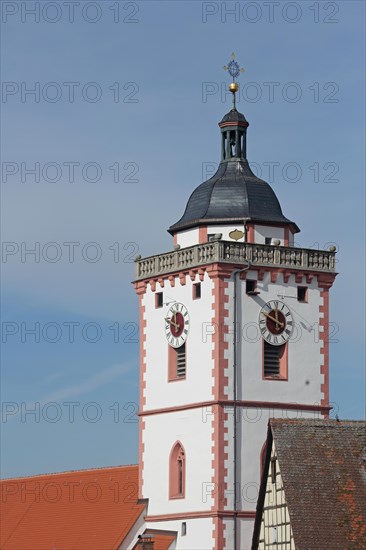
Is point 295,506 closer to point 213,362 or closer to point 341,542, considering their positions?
point 341,542

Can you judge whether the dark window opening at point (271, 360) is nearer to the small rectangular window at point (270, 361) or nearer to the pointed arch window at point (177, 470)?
the small rectangular window at point (270, 361)

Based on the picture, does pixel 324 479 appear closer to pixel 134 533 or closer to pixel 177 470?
pixel 177 470

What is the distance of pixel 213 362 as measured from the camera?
73000 millimetres

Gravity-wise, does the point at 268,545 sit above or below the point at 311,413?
below

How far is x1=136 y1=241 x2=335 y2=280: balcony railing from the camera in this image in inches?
2901

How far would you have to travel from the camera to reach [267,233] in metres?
75.9

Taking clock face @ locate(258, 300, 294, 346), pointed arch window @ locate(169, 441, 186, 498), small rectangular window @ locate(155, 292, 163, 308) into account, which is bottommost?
pointed arch window @ locate(169, 441, 186, 498)

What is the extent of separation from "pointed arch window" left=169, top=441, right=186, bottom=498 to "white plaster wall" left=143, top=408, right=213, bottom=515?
0.22 meters

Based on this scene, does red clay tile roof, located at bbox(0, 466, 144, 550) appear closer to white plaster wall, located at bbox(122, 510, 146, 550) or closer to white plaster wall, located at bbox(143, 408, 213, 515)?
white plaster wall, located at bbox(122, 510, 146, 550)

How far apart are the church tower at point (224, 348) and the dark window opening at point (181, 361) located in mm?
38

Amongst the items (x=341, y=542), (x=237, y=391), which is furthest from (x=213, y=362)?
(x=341, y=542)

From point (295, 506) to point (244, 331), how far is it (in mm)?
11419

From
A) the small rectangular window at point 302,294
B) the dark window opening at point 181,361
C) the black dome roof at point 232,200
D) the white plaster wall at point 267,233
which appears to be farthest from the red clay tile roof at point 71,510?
the white plaster wall at point 267,233

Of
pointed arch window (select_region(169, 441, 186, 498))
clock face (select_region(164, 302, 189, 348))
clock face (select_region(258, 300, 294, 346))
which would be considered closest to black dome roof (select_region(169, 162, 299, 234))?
clock face (select_region(164, 302, 189, 348))
